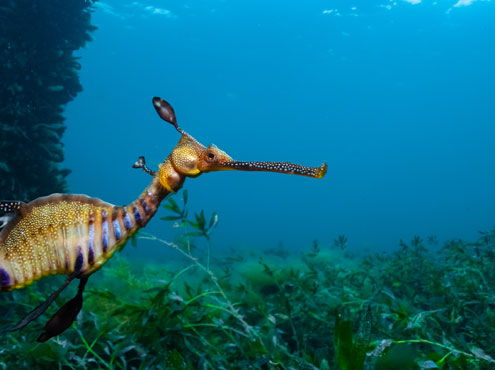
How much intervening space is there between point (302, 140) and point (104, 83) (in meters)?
54.6

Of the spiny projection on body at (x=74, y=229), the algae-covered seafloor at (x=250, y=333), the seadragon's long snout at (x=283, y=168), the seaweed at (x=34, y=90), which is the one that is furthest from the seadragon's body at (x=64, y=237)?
the seaweed at (x=34, y=90)

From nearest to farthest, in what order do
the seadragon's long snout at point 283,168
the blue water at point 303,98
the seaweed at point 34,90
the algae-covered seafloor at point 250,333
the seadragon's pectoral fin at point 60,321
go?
the seadragon's long snout at point 283,168 → the seadragon's pectoral fin at point 60,321 → the algae-covered seafloor at point 250,333 → the seaweed at point 34,90 → the blue water at point 303,98

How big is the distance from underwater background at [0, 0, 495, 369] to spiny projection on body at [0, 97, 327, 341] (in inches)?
6.2

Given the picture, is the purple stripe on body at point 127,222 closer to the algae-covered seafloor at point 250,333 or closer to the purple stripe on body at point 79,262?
the purple stripe on body at point 79,262

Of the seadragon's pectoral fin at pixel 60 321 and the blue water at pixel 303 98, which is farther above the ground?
the blue water at pixel 303 98

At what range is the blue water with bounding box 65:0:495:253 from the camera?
43688 millimetres

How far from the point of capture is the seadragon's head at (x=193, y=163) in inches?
49.7

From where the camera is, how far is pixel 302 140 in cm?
9838

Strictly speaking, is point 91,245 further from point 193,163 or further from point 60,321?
point 193,163

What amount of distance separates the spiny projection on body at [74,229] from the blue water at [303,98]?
276 mm

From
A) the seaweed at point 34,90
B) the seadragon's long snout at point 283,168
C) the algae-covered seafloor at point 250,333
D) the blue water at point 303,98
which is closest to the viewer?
the seadragon's long snout at point 283,168

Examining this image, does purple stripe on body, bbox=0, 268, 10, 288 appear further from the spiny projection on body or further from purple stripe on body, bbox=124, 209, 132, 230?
purple stripe on body, bbox=124, 209, 132, 230

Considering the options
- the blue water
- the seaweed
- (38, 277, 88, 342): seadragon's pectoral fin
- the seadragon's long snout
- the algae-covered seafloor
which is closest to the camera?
the seadragon's long snout

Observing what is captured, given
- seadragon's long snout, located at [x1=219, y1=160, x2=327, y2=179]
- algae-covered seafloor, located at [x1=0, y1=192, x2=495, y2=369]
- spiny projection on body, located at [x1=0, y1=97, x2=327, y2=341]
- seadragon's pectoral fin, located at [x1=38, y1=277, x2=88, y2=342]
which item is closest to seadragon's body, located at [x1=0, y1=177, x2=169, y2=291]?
spiny projection on body, located at [x1=0, y1=97, x2=327, y2=341]
